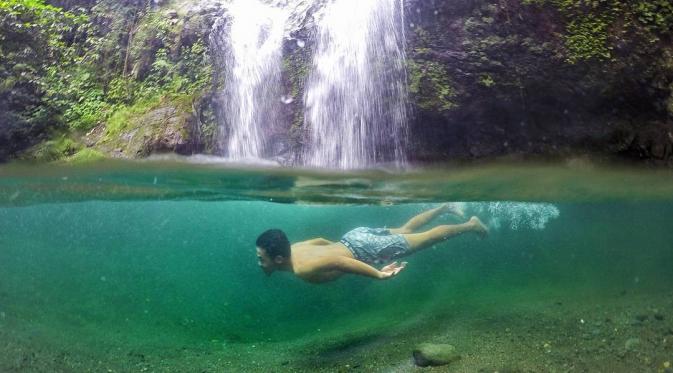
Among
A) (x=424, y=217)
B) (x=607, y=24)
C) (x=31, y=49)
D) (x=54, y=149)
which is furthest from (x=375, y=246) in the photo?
(x=31, y=49)

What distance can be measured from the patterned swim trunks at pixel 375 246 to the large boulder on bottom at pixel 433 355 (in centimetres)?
202

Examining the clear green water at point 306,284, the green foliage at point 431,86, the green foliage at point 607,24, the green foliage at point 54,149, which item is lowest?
the clear green water at point 306,284

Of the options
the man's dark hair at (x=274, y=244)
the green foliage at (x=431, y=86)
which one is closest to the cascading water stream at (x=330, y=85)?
the green foliage at (x=431, y=86)

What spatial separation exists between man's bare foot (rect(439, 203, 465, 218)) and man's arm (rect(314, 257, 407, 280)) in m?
5.11

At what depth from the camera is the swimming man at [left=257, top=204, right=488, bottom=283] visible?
7.70 metres

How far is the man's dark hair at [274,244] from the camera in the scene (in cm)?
777

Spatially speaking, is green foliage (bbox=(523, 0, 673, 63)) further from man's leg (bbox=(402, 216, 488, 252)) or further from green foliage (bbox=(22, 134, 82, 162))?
green foliage (bbox=(22, 134, 82, 162))

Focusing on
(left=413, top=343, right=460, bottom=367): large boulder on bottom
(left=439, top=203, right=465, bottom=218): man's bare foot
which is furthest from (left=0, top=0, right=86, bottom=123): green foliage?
(left=439, top=203, right=465, bottom=218): man's bare foot

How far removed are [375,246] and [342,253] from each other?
1.17 metres

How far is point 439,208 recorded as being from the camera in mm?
12547

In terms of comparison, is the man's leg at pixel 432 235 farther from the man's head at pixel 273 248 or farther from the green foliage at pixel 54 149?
the green foliage at pixel 54 149

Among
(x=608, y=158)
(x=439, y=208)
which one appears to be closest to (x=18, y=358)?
(x=439, y=208)

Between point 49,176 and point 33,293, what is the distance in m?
12.4

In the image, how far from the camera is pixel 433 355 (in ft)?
25.3
